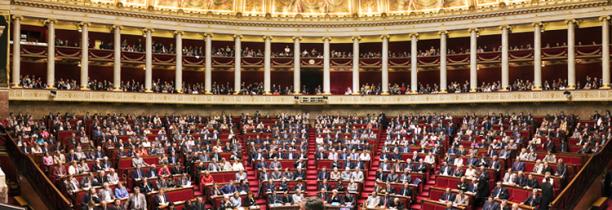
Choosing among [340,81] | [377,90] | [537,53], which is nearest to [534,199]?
[537,53]

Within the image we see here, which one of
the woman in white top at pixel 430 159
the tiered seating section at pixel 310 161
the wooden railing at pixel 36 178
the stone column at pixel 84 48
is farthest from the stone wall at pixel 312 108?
the woman in white top at pixel 430 159

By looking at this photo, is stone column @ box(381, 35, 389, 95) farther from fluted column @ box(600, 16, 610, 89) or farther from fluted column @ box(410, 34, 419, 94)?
fluted column @ box(600, 16, 610, 89)

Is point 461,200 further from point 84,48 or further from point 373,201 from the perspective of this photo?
point 84,48

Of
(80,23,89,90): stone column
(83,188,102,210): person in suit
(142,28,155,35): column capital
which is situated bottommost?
(83,188,102,210): person in suit

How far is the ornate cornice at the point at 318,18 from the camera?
31031 mm

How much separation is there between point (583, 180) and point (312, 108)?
20.6 m

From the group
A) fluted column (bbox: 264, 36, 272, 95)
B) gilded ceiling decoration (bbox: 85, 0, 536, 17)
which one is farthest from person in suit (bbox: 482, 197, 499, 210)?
fluted column (bbox: 264, 36, 272, 95)

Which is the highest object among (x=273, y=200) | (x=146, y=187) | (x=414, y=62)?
(x=414, y=62)

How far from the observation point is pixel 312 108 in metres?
36.4

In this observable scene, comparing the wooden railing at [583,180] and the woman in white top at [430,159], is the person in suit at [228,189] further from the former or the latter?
the wooden railing at [583,180]

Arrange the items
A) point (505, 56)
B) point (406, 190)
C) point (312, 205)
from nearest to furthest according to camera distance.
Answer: point (312, 205), point (406, 190), point (505, 56)

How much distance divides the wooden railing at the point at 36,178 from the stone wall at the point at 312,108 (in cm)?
979

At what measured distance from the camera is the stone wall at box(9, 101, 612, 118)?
29797mm

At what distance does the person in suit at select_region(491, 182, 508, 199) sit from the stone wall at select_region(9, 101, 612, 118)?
44.3 ft
